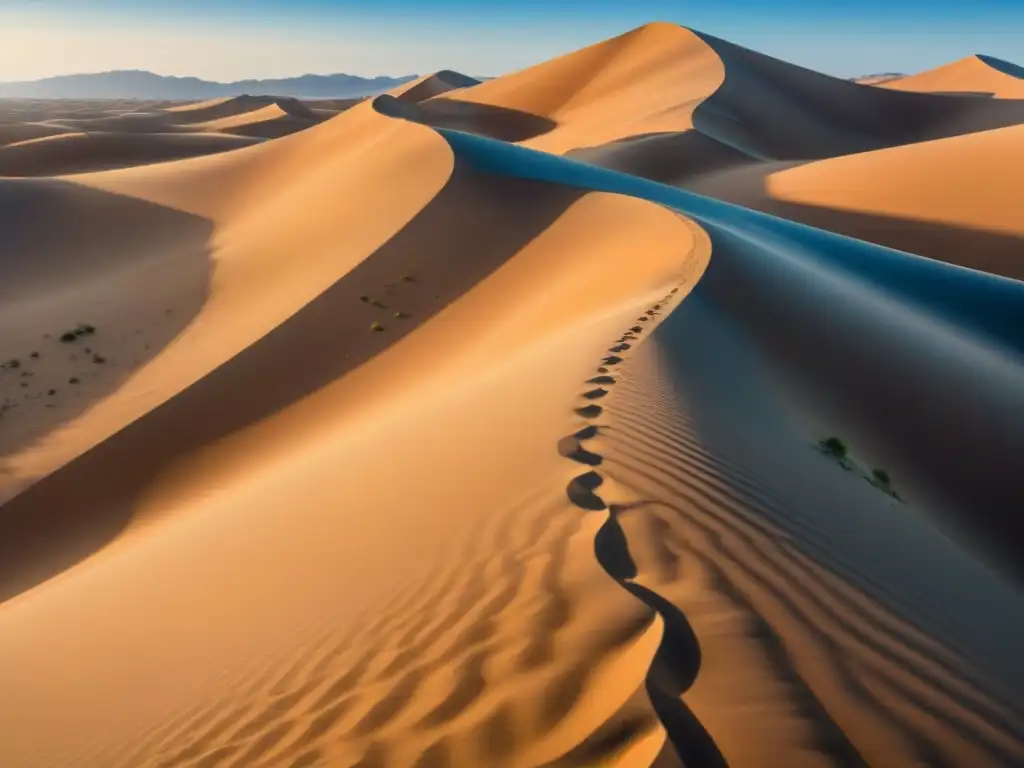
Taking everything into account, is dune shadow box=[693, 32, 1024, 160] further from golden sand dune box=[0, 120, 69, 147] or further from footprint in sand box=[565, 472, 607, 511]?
golden sand dune box=[0, 120, 69, 147]

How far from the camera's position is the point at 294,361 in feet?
33.5

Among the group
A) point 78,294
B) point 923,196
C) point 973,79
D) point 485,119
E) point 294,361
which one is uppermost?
point 973,79

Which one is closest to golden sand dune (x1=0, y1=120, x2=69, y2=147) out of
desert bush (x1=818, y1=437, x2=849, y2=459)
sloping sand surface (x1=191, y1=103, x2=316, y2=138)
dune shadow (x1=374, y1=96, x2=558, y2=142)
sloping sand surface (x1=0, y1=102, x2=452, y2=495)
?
sloping sand surface (x1=191, y1=103, x2=316, y2=138)

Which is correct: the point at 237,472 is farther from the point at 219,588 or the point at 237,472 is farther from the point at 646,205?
the point at 646,205

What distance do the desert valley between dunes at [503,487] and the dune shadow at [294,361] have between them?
58 mm

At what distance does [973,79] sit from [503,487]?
251 feet

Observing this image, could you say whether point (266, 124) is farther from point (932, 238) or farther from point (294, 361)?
point (294, 361)

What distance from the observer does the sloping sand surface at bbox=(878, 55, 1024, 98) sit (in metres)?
57.8

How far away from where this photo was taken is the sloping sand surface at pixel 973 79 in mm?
57812

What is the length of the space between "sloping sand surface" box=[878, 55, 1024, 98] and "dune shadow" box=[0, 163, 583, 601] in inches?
2263

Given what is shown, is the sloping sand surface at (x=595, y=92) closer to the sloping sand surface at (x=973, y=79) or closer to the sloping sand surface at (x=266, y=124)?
the sloping sand surface at (x=266, y=124)

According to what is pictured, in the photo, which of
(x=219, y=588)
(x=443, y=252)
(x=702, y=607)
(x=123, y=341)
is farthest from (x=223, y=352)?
(x=702, y=607)

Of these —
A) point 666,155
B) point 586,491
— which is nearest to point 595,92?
point 666,155

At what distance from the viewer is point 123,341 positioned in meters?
11.8
